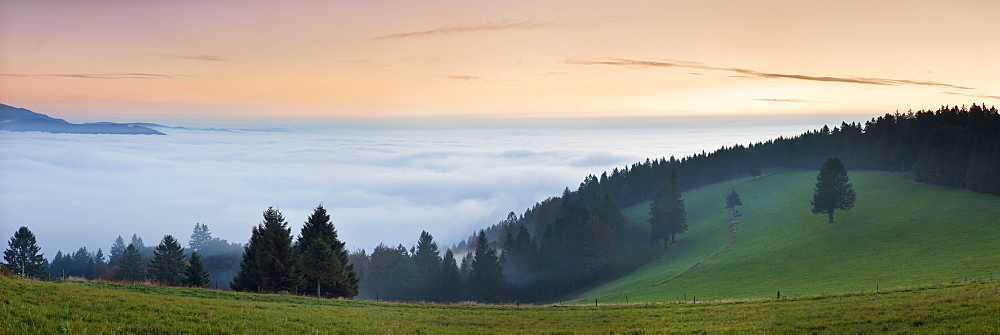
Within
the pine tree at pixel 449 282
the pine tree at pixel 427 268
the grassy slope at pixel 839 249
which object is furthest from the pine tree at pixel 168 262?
the grassy slope at pixel 839 249

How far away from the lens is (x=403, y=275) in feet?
362

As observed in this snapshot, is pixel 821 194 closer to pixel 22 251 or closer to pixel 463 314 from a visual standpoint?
pixel 463 314

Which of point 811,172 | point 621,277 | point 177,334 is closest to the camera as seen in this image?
point 177,334

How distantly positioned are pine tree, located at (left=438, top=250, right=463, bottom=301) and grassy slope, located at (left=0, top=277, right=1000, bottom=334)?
64.2 meters

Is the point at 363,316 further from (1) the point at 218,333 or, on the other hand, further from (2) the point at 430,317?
(1) the point at 218,333

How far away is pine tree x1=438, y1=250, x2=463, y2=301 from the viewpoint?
102m

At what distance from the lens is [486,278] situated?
102562 mm

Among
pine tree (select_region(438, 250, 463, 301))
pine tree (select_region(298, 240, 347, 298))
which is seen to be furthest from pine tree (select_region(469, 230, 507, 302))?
pine tree (select_region(298, 240, 347, 298))

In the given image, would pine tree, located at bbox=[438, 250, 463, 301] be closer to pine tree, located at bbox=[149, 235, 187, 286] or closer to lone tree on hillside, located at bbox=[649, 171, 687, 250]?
lone tree on hillside, located at bbox=[649, 171, 687, 250]

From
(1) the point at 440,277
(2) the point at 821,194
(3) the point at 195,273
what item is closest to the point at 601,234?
(1) the point at 440,277

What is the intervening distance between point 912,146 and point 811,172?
2532 cm

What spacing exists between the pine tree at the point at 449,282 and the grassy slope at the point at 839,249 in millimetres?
27134

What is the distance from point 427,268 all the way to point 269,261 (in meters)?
58.1

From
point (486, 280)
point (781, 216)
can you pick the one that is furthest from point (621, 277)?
point (781, 216)
